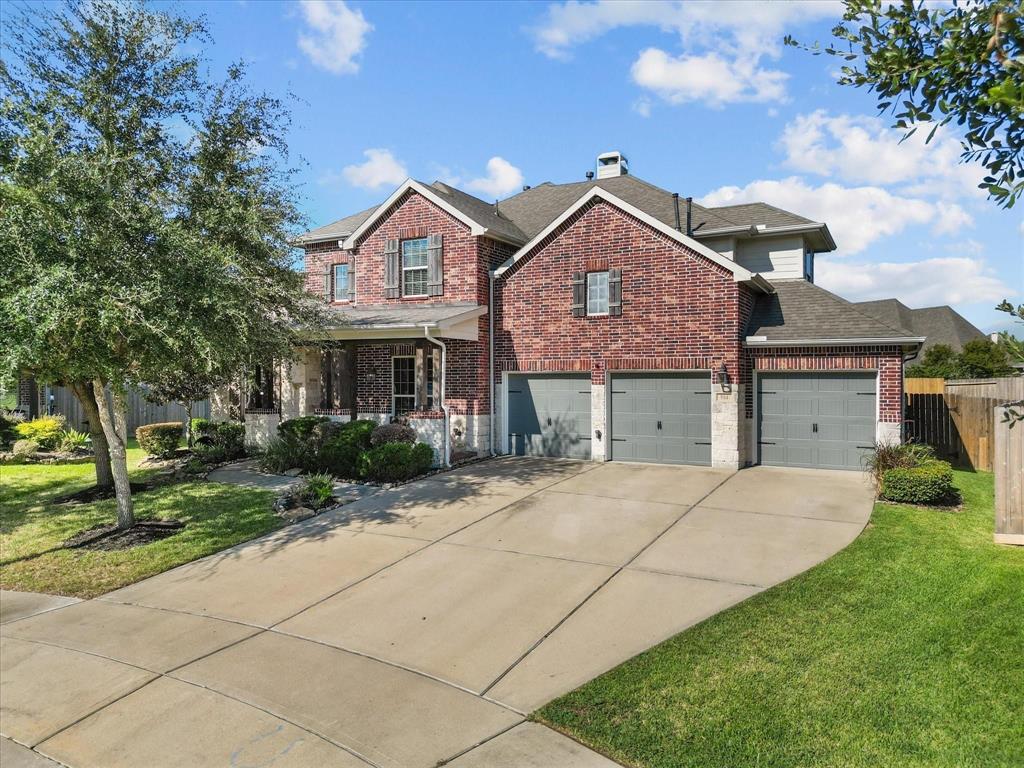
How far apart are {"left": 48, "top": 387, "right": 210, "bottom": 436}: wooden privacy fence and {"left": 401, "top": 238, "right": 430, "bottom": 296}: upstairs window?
876 cm

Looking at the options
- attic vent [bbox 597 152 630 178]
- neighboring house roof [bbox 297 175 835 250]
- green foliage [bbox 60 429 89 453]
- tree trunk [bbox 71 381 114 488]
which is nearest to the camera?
tree trunk [bbox 71 381 114 488]

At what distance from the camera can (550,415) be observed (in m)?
15.5

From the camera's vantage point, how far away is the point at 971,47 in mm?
2920

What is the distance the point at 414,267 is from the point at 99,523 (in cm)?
920

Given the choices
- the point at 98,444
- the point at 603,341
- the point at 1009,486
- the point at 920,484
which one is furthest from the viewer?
the point at 603,341

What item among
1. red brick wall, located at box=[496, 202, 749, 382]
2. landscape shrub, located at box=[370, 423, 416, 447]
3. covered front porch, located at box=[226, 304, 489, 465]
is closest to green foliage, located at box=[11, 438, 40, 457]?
covered front porch, located at box=[226, 304, 489, 465]

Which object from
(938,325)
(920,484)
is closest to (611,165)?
(920,484)

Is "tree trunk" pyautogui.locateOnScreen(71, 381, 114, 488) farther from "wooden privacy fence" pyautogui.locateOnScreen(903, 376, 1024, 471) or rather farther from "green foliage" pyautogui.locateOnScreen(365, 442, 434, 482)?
"wooden privacy fence" pyautogui.locateOnScreen(903, 376, 1024, 471)

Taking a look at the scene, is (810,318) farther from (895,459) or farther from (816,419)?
(895,459)

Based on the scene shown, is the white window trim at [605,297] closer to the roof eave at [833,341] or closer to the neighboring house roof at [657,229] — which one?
the neighboring house roof at [657,229]

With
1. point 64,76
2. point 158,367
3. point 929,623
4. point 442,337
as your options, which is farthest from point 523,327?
point 929,623

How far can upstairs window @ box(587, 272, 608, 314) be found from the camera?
1473 centimetres

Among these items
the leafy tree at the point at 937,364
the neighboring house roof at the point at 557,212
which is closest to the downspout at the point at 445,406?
the neighboring house roof at the point at 557,212

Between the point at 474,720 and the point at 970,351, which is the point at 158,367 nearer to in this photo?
the point at 474,720
